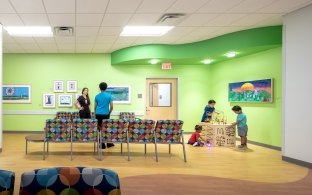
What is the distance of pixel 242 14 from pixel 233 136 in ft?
11.2

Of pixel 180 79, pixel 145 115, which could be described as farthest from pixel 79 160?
pixel 180 79

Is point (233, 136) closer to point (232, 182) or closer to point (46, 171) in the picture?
point (232, 182)

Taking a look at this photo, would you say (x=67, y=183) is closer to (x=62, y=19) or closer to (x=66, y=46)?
(x=62, y=19)

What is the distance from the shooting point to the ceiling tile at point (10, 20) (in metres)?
5.86

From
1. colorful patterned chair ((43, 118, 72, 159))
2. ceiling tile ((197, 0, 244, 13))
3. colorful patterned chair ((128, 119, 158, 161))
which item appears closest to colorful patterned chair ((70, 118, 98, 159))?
colorful patterned chair ((43, 118, 72, 159))

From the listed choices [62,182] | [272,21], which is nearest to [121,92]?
[272,21]

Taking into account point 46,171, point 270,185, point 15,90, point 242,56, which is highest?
point 242,56

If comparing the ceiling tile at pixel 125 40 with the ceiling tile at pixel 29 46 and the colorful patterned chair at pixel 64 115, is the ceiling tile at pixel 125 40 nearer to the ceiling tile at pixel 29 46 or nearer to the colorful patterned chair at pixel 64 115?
the ceiling tile at pixel 29 46

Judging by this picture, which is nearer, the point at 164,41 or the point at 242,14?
the point at 242,14

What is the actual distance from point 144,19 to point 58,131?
9.40 ft

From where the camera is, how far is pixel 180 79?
10.4 metres

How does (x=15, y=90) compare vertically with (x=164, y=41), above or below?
below

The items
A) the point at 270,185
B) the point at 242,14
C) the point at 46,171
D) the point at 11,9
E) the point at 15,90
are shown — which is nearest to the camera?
the point at 46,171

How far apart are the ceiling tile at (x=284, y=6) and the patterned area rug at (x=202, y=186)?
292 centimetres
